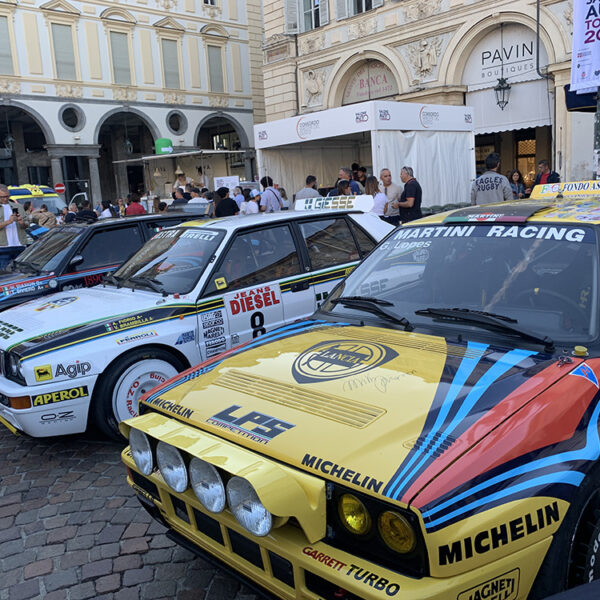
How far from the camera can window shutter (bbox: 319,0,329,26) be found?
68.9 ft

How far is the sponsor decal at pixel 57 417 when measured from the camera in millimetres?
4125

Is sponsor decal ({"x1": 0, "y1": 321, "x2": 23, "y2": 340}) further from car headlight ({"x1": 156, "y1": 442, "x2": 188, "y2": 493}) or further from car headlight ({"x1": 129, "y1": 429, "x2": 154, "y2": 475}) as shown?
car headlight ({"x1": 156, "y1": 442, "x2": 188, "y2": 493})

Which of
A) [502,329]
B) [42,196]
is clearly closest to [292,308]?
[502,329]

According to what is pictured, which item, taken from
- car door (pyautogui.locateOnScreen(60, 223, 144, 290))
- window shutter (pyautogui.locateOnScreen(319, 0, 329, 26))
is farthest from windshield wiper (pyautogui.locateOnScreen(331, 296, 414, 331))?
window shutter (pyautogui.locateOnScreen(319, 0, 329, 26))

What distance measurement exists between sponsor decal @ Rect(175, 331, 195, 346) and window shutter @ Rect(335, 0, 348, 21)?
1897cm

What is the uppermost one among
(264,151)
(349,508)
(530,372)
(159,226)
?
(264,151)

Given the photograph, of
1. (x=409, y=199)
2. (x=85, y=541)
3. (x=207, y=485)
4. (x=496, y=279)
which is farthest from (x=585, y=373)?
(x=409, y=199)

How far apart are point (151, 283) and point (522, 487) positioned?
3.80m

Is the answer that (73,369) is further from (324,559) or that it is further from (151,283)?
(324,559)

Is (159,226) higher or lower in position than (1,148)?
lower

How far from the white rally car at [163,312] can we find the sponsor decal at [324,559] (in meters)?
2.78

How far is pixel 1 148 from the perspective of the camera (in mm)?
30875

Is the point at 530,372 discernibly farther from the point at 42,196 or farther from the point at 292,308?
the point at 42,196

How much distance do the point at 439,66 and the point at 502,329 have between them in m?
17.7
